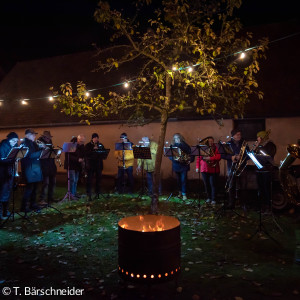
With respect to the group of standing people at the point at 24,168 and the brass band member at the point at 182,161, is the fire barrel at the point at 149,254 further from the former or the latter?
the brass band member at the point at 182,161

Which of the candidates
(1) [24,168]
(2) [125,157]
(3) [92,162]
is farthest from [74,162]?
(1) [24,168]

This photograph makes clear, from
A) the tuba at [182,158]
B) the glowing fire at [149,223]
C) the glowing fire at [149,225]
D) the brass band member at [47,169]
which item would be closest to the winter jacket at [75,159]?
the brass band member at [47,169]

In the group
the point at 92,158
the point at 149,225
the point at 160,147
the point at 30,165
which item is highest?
the point at 160,147

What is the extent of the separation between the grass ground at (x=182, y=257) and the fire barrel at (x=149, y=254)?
1.14ft

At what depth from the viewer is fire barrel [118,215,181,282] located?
4059mm

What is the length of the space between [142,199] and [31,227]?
182 inches

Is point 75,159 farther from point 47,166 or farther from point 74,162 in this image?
point 47,166

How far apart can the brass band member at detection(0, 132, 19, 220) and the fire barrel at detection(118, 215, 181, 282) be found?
5622 millimetres

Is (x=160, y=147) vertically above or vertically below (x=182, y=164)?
above

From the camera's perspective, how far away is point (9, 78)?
983 inches

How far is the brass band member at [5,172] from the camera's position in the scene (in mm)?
8570

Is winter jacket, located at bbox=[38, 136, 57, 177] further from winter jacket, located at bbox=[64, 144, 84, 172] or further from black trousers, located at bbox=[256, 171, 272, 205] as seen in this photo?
black trousers, located at bbox=[256, 171, 272, 205]

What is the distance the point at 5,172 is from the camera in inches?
348

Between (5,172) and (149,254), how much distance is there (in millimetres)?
6409
